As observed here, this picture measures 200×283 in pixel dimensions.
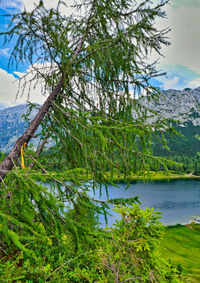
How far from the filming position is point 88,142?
3084 millimetres

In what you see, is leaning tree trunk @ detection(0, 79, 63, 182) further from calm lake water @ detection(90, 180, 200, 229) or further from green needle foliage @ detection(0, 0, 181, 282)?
calm lake water @ detection(90, 180, 200, 229)

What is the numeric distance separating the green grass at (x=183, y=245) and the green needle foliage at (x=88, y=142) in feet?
74.2

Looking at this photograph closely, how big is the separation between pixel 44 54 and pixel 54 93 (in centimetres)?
97

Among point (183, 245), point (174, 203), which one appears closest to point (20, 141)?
point (183, 245)

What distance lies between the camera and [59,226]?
2.42 meters

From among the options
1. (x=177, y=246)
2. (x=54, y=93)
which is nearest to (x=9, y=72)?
(x=54, y=93)

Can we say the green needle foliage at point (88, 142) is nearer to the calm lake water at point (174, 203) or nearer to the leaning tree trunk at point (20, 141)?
the leaning tree trunk at point (20, 141)

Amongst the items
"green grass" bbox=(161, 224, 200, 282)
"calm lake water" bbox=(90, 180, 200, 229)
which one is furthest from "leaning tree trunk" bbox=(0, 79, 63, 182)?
"calm lake water" bbox=(90, 180, 200, 229)

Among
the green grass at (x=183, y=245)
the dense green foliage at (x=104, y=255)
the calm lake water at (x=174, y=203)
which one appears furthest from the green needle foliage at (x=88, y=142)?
the calm lake water at (x=174, y=203)

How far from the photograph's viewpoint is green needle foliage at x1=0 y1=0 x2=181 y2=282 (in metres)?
2.54

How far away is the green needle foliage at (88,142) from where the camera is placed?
2.54 m

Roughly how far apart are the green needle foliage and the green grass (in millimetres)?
22606

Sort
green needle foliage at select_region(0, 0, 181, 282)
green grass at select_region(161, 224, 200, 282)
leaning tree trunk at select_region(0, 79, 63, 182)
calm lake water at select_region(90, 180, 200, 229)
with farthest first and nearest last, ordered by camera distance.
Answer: calm lake water at select_region(90, 180, 200, 229)
green grass at select_region(161, 224, 200, 282)
leaning tree trunk at select_region(0, 79, 63, 182)
green needle foliage at select_region(0, 0, 181, 282)

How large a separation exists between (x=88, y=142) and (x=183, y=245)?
33.6 m
